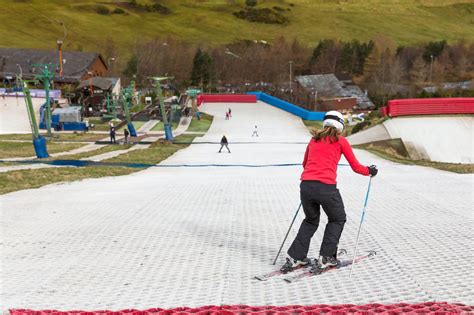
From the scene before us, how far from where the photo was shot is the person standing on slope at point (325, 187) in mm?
5449

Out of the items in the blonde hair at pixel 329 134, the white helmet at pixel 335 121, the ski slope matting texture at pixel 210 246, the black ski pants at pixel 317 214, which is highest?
the white helmet at pixel 335 121

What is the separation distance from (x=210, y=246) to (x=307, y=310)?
2.69 meters

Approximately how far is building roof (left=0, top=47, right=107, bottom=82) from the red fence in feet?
209

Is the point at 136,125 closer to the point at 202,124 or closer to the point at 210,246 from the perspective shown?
the point at 202,124

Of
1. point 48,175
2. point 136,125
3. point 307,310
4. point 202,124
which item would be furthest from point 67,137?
point 307,310

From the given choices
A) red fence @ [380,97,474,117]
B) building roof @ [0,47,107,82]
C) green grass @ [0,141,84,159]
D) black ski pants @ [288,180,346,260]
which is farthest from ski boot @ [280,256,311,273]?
building roof @ [0,47,107,82]

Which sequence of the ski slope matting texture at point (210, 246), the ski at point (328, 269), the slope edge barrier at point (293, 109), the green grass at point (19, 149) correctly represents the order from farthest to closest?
the slope edge barrier at point (293, 109) → the green grass at point (19, 149) → the ski at point (328, 269) → the ski slope matting texture at point (210, 246)

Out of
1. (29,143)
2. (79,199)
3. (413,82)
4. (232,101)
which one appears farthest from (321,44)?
(79,199)

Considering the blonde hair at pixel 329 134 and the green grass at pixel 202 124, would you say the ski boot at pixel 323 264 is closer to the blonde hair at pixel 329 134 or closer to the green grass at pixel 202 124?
the blonde hair at pixel 329 134

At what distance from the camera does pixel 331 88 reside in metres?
101

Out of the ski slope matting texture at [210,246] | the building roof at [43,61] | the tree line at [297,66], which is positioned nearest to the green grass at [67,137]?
the ski slope matting texture at [210,246]

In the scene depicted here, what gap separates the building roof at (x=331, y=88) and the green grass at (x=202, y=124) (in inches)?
1656

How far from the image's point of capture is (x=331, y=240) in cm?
556

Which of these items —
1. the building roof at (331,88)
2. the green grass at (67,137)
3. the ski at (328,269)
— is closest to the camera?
the ski at (328,269)
